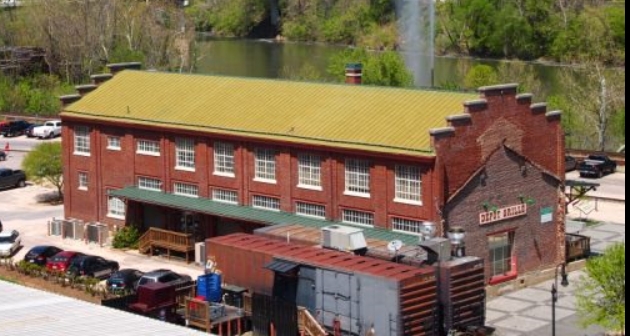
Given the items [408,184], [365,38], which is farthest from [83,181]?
[365,38]

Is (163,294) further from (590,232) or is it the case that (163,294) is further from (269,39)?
(269,39)

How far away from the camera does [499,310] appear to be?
4606 cm

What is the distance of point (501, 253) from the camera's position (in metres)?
49.6

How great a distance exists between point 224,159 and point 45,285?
29.6 feet

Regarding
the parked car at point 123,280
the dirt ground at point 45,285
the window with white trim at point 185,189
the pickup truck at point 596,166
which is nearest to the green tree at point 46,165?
the window with white trim at point 185,189

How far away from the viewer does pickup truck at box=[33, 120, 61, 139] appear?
9012 centimetres

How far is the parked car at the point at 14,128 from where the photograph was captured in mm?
92812

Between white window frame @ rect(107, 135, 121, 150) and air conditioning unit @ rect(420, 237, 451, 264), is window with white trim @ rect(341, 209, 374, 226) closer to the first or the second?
air conditioning unit @ rect(420, 237, 451, 264)

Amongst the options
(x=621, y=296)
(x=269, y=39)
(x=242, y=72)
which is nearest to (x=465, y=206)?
(x=621, y=296)

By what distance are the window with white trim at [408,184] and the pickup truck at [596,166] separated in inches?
1042

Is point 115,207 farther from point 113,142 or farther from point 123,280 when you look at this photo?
point 123,280

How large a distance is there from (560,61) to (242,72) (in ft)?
113

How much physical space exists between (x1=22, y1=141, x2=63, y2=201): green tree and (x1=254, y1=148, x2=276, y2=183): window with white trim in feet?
54.8

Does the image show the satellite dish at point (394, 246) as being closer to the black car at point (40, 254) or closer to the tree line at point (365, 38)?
the black car at point (40, 254)
